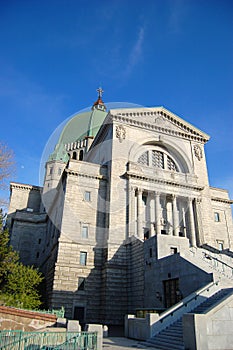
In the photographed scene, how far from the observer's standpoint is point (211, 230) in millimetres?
33812

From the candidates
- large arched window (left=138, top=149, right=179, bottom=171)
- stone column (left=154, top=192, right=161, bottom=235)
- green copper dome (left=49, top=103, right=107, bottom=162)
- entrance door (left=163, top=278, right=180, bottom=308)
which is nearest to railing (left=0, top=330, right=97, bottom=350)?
entrance door (left=163, top=278, right=180, bottom=308)

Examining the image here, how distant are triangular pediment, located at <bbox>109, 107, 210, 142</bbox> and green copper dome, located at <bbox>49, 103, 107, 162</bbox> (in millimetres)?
22365

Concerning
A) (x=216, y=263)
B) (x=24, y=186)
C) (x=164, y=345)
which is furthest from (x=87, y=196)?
(x=24, y=186)

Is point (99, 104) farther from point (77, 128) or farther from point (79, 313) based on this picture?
point (79, 313)

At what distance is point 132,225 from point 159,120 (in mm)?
16971

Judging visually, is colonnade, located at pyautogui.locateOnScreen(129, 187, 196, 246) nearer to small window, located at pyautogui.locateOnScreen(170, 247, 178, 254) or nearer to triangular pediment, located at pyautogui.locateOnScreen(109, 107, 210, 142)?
small window, located at pyautogui.locateOnScreen(170, 247, 178, 254)

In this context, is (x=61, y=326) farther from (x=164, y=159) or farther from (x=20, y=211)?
(x=20, y=211)

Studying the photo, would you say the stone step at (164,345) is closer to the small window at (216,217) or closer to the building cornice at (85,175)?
the building cornice at (85,175)

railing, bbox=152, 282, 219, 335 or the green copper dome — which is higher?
the green copper dome

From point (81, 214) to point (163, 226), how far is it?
10361 mm

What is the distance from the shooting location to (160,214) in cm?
3341

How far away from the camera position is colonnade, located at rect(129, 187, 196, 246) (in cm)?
3077

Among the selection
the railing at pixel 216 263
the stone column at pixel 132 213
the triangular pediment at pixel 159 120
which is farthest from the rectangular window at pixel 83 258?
the triangular pediment at pixel 159 120

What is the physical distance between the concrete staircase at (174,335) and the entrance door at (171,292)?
4136 mm
